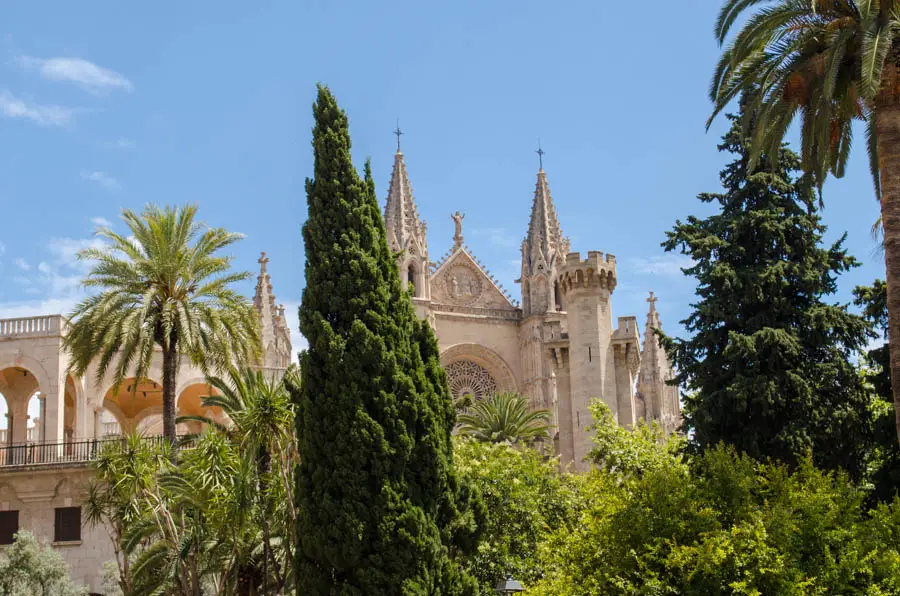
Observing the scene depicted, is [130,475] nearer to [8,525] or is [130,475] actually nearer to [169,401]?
[169,401]

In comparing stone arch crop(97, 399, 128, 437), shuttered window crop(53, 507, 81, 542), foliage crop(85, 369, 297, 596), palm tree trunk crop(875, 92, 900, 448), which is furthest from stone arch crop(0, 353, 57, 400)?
palm tree trunk crop(875, 92, 900, 448)

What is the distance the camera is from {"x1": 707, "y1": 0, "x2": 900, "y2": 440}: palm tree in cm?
1583

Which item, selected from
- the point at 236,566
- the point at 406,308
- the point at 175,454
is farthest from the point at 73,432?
the point at 406,308

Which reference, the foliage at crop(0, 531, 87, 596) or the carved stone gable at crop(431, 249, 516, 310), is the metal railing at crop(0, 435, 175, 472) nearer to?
the foliage at crop(0, 531, 87, 596)

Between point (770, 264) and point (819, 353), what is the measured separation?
2225 mm

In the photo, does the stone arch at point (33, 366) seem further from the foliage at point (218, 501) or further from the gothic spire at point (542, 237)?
the gothic spire at point (542, 237)

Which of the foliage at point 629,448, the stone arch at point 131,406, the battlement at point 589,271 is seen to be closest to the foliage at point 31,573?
the foliage at point 629,448

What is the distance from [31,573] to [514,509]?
1166cm

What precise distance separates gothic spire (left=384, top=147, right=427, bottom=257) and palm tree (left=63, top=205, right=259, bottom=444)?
37.2m

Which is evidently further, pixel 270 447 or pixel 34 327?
pixel 34 327

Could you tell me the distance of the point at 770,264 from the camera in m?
26.1

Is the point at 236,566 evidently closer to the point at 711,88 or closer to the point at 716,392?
the point at 716,392

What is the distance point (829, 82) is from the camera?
1636 centimetres

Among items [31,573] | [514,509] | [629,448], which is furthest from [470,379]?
[514,509]
